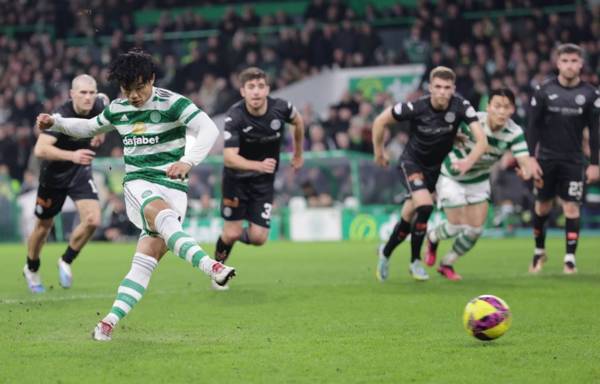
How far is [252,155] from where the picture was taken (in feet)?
41.1

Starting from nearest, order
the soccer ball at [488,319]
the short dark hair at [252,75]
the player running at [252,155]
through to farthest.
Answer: the soccer ball at [488,319] → the short dark hair at [252,75] → the player running at [252,155]

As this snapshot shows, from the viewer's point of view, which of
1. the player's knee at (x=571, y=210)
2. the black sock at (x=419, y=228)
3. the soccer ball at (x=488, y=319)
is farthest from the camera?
the player's knee at (x=571, y=210)

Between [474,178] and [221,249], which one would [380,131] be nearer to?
[474,178]

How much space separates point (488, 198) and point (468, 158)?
1486 millimetres

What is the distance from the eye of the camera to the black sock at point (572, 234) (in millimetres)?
13125

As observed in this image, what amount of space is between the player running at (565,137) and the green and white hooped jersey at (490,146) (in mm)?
319

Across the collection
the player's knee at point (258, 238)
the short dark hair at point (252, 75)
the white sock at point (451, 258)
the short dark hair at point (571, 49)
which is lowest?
the white sock at point (451, 258)

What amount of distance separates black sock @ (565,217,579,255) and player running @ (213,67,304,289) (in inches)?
130

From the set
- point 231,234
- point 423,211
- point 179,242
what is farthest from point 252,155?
point 179,242

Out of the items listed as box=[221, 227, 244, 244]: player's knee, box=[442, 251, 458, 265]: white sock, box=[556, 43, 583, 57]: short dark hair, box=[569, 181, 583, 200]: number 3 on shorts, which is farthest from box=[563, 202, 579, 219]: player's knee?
box=[221, 227, 244, 244]: player's knee

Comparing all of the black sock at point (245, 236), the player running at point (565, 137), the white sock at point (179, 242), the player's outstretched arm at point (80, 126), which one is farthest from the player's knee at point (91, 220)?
the player running at point (565, 137)

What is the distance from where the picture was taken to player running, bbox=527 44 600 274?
42.9ft

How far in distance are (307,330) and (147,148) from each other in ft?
6.03

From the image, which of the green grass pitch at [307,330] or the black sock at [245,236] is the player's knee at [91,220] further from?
the black sock at [245,236]
